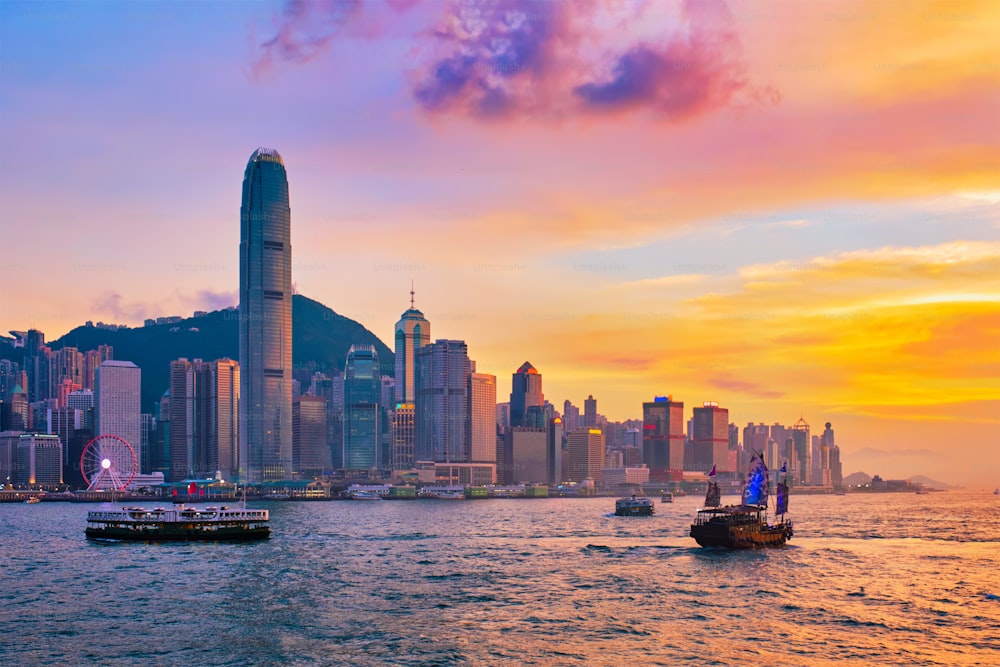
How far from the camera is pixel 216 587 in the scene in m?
109

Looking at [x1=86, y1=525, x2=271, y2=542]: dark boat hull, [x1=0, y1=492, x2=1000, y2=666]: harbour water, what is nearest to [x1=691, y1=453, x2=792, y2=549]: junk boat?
[x1=0, y1=492, x2=1000, y2=666]: harbour water

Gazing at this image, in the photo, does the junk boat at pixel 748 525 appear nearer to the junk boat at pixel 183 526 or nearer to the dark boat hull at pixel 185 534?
the junk boat at pixel 183 526

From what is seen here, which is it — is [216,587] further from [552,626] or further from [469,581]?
[552,626]

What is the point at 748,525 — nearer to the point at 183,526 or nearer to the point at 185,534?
the point at 185,534

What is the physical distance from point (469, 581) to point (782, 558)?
44.2 metres

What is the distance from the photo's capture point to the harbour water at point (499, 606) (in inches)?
3061

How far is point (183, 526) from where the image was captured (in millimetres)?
164000

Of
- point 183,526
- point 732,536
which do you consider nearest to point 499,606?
point 732,536

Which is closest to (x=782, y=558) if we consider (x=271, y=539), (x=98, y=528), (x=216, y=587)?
(x=216, y=587)

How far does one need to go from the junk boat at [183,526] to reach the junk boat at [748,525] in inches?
2692

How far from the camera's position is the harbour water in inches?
3061

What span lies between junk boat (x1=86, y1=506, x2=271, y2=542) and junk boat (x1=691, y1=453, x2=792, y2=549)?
6837cm

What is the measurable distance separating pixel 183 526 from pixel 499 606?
82489mm

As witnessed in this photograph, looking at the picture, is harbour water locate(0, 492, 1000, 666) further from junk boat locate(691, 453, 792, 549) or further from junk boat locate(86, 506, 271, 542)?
junk boat locate(86, 506, 271, 542)
